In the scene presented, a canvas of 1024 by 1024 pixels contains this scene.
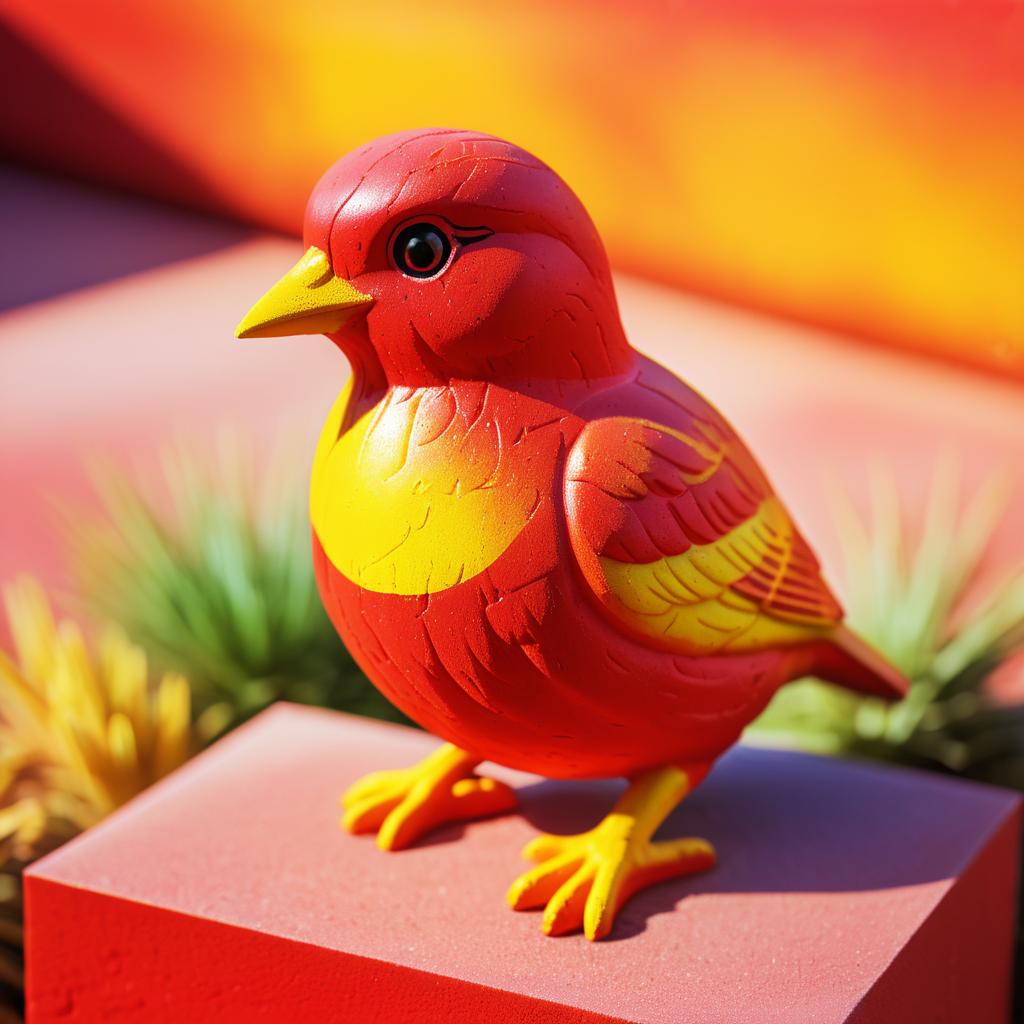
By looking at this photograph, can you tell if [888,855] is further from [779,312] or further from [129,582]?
[779,312]

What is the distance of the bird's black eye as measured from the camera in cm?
169

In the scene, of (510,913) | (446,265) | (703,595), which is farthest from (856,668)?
(446,265)

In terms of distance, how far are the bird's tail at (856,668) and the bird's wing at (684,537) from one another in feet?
0.42

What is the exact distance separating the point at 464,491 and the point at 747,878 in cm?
70

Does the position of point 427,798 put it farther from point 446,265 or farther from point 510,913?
point 446,265

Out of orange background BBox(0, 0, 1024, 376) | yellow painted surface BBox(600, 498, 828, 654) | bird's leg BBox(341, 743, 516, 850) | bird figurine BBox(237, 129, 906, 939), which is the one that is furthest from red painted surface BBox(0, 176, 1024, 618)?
bird figurine BBox(237, 129, 906, 939)

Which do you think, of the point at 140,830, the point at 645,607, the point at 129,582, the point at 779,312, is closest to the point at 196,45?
the point at 779,312

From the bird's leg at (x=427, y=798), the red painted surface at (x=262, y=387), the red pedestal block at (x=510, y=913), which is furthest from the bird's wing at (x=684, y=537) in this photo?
the red painted surface at (x=262, y=387)

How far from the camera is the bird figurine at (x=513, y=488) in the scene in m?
1.69

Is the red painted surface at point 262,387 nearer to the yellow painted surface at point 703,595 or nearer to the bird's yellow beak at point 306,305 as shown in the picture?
the yellow painted surface at point 703,595

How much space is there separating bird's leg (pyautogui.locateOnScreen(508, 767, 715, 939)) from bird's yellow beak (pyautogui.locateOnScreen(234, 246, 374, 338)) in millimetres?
724

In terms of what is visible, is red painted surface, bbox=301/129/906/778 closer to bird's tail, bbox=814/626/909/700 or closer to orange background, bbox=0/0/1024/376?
bird's tail, bbox=814/626/909/700

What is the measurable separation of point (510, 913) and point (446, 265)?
83cm

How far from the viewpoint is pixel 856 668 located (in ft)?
7.03
